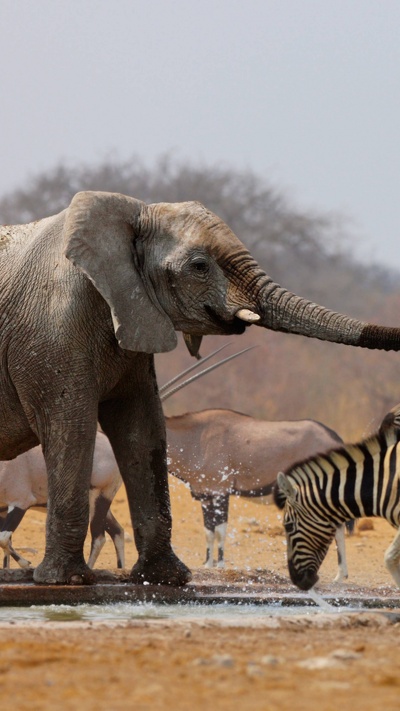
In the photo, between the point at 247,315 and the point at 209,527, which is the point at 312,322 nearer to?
the point at 247,315

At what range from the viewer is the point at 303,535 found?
8.23 meters

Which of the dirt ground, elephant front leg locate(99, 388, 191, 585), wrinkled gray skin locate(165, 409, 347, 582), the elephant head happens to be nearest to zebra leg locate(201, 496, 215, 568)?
wrinkled gray skin locate(165, 409, 347, 582)

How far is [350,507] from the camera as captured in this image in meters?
8.09

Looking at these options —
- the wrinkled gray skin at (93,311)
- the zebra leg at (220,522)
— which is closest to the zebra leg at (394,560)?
the wrinkled gray skin at (93,311)

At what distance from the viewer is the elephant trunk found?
691 centimetres

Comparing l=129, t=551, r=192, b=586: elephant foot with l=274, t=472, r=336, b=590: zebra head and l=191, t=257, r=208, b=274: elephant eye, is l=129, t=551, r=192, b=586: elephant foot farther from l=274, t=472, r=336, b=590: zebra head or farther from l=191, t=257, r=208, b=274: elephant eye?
l=191, t=257, r=208, b=274: elephant eye

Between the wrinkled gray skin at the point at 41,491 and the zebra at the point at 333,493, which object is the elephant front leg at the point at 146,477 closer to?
the zebra at the point at 333,493

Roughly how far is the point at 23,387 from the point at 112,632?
2389mm

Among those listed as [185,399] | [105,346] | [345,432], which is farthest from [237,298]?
[185,399]

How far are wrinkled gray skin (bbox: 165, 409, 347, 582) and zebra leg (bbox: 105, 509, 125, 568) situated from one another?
4.92ft

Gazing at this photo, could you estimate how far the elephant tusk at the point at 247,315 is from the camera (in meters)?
7.16

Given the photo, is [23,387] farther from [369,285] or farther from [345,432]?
[369,285]

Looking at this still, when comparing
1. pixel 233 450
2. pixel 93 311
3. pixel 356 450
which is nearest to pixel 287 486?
pixel 356 450

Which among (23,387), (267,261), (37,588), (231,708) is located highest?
(267,261)
